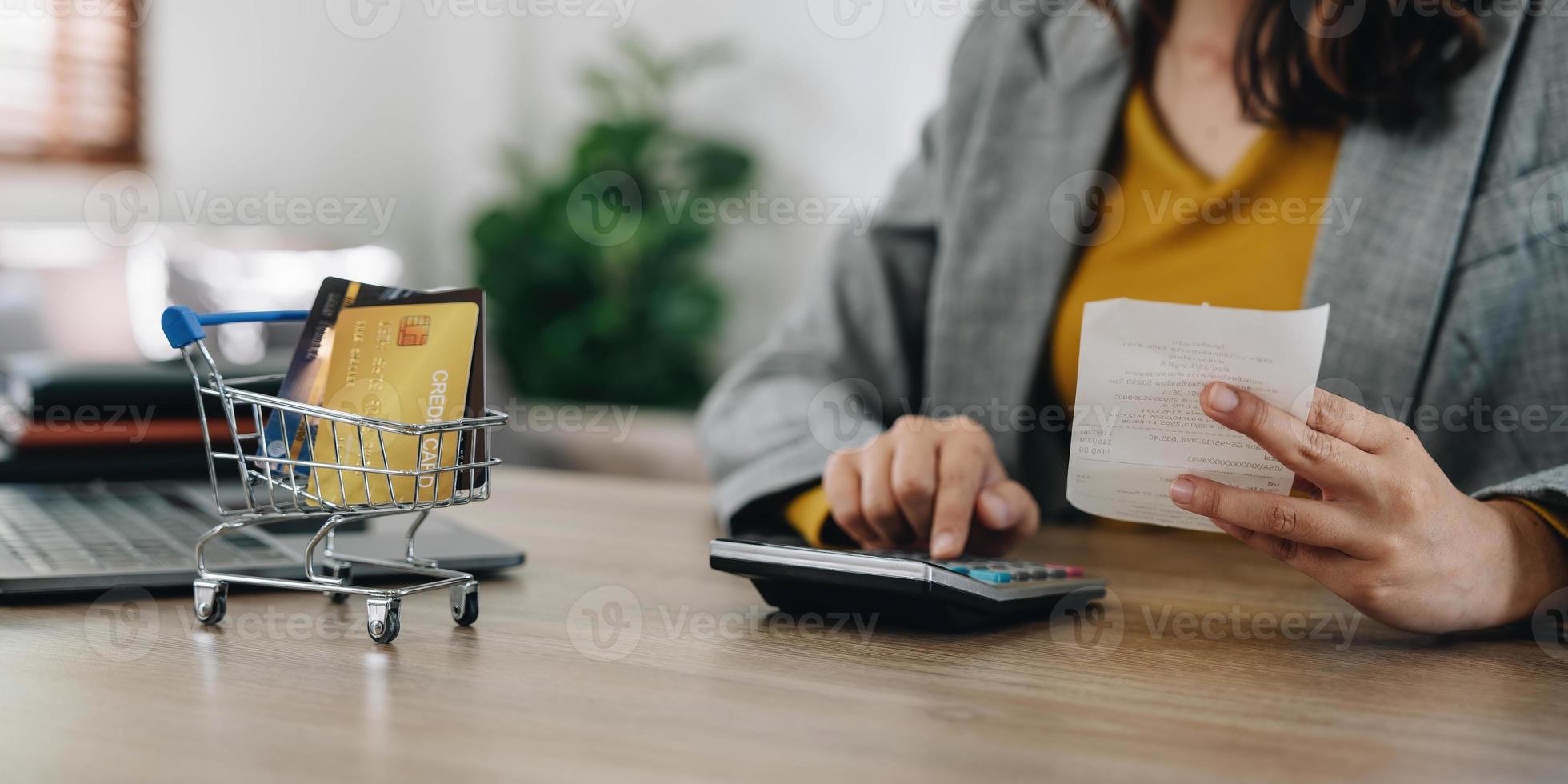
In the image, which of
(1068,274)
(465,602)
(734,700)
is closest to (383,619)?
(465,602)

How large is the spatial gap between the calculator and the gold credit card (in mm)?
155

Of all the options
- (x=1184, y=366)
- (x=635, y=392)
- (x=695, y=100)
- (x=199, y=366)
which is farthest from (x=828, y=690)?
(x=695, y=100)

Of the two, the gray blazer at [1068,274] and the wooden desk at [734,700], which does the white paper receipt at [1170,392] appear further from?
the gray blazer at [1068,274]

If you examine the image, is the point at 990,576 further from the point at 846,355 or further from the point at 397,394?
the point at 846,355

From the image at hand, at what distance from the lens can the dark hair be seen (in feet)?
2.95

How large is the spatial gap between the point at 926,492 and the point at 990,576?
0.46ft

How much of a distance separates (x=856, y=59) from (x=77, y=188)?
91.9 inches

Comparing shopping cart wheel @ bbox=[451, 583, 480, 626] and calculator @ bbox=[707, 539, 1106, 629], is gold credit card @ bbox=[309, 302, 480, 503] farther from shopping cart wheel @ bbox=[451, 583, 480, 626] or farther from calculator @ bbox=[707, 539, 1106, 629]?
calculator @ bbox=[707, 539, 1106, 629]

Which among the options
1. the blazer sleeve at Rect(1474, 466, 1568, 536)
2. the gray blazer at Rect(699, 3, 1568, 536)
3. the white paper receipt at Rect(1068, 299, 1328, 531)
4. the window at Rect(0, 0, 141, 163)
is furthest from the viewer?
the window at Rect(0, 0, 141, 163)

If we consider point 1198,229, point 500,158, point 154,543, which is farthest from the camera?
point 500,158

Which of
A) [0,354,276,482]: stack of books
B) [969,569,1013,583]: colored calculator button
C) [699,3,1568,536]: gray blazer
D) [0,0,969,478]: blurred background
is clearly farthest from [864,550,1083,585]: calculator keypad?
[0,0,969,478]: blurred background

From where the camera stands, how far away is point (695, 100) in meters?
3.91

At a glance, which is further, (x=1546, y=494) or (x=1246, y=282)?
(x=1246, y=282)

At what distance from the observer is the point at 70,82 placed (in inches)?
134
